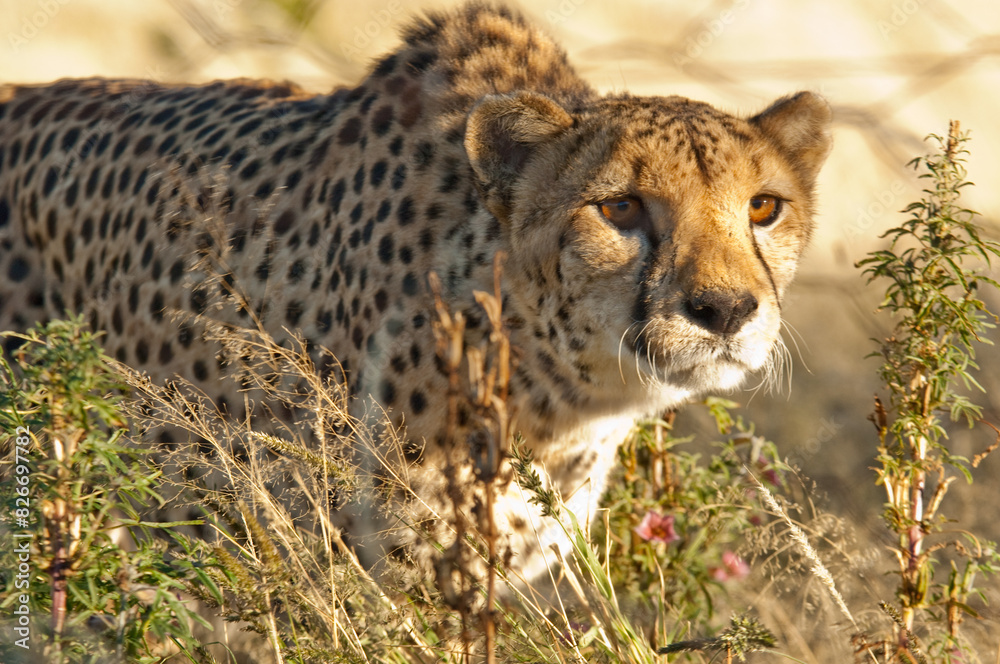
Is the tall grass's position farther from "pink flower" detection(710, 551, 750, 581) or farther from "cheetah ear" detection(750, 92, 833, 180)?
"cheetah ear" detection(750, 92, 833, 180)

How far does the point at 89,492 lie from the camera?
3.81ft

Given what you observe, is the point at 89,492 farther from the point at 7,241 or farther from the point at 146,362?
the point at 7,241

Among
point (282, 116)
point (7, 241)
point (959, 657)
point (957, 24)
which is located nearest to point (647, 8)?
point (957, 24)

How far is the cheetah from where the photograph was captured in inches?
56.6

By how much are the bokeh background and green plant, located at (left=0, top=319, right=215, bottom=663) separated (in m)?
2.18

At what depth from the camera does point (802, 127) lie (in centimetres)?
165

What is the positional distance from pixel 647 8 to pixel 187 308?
2.83 meters
